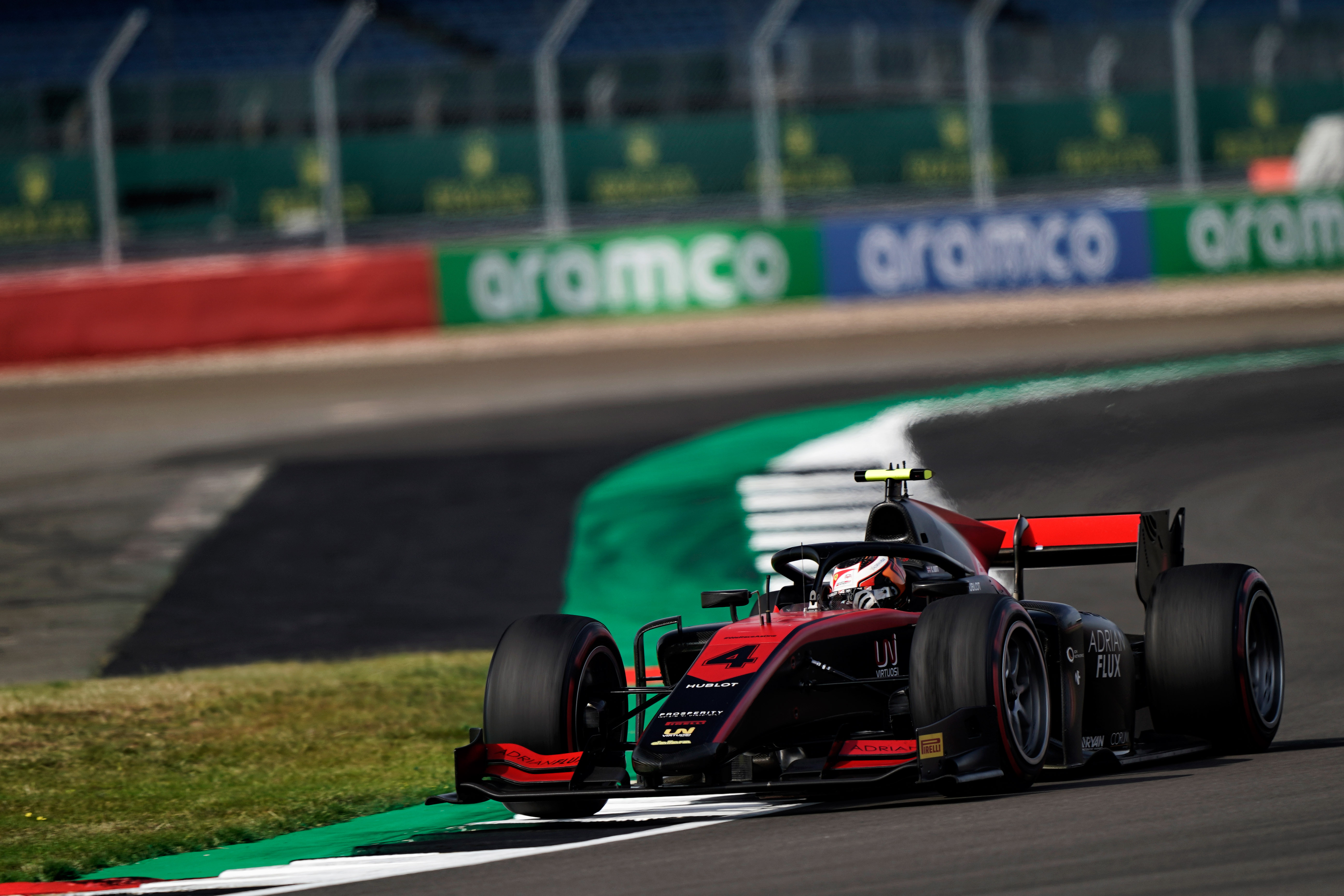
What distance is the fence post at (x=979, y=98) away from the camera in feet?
83.7

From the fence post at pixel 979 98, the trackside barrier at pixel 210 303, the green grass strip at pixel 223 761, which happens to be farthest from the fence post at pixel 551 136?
the green grass strip at pixel 223 761

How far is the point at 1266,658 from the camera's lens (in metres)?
7.39

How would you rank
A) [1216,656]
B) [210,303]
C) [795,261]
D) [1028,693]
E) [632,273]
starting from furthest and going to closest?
[795,261]
[632,273]
[210,303]
[1216,656]
[1028,693]

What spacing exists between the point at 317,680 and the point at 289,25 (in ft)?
66.3

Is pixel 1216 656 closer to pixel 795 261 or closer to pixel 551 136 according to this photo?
pixel 795 261

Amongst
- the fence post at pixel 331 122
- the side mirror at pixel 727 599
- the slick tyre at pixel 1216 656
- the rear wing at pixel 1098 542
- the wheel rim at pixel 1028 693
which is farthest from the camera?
the fence post at pixel 331 122

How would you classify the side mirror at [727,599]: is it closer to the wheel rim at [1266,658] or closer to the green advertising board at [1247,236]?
the wheel rim at [1266,658]

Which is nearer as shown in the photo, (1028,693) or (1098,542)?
(1028,693)

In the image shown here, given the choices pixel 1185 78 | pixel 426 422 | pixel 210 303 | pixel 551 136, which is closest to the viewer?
pixel 426 422

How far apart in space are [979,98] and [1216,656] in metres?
19.7

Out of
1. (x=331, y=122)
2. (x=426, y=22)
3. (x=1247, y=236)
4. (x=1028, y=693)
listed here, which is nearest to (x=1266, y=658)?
(x=1028, y=693)

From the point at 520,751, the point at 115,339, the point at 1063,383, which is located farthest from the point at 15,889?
the point at 115,339

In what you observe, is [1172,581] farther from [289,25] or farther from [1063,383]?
[289,25]

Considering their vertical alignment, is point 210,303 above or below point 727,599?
above
